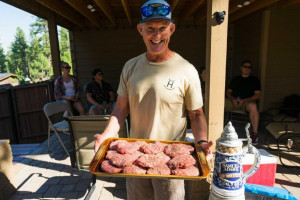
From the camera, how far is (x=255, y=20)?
19.4ft

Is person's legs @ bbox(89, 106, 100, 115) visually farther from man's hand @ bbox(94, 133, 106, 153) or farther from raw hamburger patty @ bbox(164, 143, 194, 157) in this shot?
raw hamburger patty @ bbox(164, 143, 194, 157)

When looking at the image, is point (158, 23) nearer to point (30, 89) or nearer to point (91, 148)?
point (91, 148)

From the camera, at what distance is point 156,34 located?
4.72 feet

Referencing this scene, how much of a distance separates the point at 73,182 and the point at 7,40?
81.3m

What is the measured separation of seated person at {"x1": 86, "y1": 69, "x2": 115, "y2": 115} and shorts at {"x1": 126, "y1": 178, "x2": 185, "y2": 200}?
10.9ft

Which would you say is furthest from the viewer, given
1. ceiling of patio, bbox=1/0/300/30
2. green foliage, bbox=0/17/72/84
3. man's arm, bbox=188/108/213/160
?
green foliage, bbox=0/17/72/84

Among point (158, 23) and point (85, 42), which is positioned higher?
point (85, 42)

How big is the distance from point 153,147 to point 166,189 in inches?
14.5

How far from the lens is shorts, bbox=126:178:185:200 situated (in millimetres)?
1544

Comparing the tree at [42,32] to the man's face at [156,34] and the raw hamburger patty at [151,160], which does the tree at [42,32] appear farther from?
the raw hamburger patty at [151,160]

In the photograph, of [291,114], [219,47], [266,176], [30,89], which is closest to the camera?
[219,47]

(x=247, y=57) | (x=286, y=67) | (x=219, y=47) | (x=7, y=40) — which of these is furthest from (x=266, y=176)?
(x=7, y=40)

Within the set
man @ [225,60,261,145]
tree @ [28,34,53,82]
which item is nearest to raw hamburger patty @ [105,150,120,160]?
man @ [225,60,261,145]

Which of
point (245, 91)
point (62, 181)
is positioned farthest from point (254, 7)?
point (62, 181)
